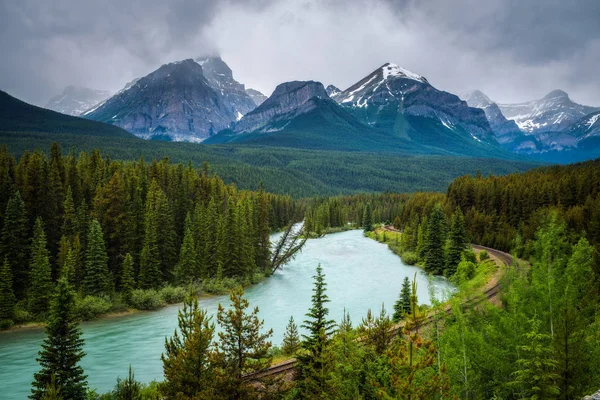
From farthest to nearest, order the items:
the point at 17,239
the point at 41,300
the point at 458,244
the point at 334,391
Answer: the point at 458,244
the point at 17,239
the point at 41,300
the point at 334,391

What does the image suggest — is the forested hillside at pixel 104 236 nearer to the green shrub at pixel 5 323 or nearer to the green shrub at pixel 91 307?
the green shrub at pixel 5 323

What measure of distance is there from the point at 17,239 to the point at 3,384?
24207 millimetres

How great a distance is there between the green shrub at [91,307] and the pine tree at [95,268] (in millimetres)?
1796

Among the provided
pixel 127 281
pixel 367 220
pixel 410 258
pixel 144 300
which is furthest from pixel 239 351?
pixel 367 220

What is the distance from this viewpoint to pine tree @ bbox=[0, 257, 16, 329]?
4112 cm

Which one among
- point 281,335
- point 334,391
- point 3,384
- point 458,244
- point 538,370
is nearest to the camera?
point 538,370

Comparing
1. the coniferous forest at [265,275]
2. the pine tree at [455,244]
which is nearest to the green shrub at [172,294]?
the coniferous forest at [265,275]

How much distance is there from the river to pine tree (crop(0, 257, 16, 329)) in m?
2.38

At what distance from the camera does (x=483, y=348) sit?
69.3ft

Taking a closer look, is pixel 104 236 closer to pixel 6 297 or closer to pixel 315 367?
pixel 6 297

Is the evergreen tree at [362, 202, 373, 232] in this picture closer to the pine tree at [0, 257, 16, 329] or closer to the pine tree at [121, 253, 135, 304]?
the pine tree at [121, 253, 135, 304]

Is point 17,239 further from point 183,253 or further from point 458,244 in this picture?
point 458,244

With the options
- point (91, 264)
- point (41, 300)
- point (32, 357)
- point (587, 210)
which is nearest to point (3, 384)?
point (32, 357)

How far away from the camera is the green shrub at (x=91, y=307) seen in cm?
4481
